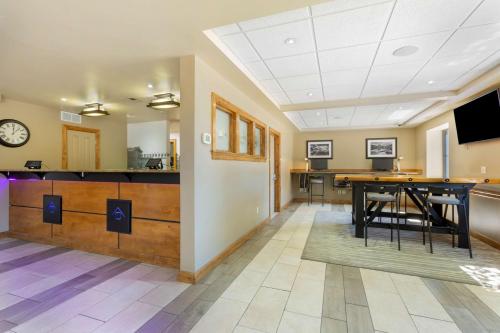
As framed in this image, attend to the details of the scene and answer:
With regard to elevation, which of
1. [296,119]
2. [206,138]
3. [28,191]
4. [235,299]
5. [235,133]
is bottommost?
[235,299]

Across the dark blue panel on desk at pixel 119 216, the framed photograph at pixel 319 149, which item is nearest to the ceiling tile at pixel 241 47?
the dark blue panel on desk at pixel 119 216

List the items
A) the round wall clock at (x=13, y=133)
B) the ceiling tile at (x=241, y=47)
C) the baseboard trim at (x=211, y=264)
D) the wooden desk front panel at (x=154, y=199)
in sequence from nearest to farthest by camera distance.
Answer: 1. the ceiling tile at (x=241, y=47)
2. the baseboard trim at (x=211, y=264)
3. the wooden desk front panel at (x=154, y=199)
4. the round wall clock at (x=13, y=133)

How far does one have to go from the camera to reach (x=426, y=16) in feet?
6.22

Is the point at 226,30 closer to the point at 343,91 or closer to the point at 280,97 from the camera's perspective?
the point at 280,97

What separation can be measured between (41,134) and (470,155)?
25.9 feet

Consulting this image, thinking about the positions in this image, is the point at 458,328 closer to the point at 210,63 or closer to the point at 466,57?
the point at 466,57

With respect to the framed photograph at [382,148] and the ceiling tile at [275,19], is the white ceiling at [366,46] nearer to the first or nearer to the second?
the ceiling tile at [275,19]

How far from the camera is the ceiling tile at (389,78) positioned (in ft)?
9.54

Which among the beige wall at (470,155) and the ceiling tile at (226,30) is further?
the beige wall at (470,155)

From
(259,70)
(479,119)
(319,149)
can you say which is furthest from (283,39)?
(319,149)

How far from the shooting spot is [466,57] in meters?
2.63

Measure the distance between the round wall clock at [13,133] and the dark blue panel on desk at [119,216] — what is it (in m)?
2.65

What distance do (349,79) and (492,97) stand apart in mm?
1979

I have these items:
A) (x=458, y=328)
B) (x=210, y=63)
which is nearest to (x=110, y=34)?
(x=210, y=63)
